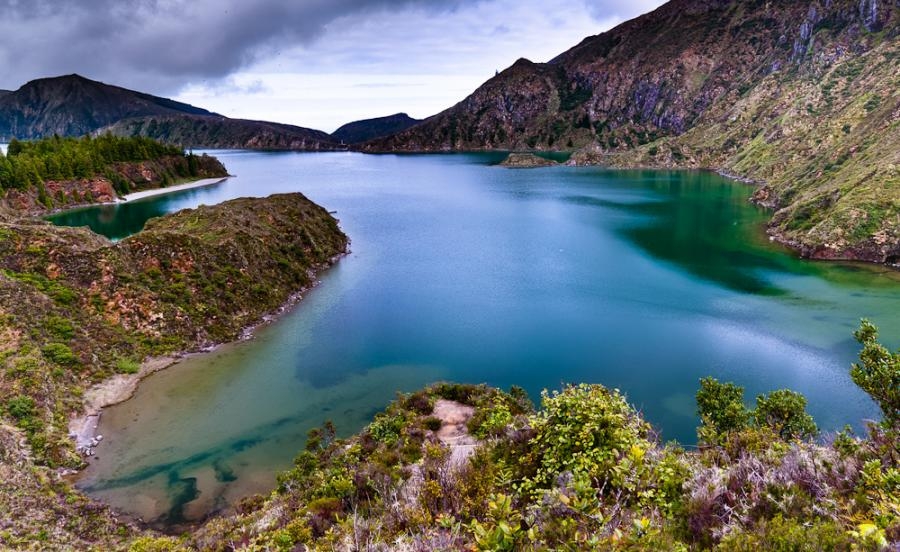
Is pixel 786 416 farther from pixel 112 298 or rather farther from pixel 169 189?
pixel 169 189

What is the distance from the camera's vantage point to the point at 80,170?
468 feet

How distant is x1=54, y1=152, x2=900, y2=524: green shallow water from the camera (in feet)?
117

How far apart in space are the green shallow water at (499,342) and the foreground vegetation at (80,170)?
94265mm

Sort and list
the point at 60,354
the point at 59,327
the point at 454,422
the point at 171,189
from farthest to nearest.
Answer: the point at 171,189 < the point at 59,327 < the point at 60,354 < the point at 454,422

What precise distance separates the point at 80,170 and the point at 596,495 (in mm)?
171265

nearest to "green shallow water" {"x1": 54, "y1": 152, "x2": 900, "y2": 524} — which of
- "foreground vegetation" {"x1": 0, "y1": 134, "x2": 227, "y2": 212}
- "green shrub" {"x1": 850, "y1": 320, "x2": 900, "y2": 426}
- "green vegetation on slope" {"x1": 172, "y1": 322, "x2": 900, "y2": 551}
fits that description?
"green vegetation on slope" {"x1": 172, "y1": 322, "x2": 900, "y2": 551}

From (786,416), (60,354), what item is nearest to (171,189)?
(60,354)

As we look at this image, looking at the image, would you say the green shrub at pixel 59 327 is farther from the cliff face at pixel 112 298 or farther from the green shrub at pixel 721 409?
the green shrub at pixel 721 409

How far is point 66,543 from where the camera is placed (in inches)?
977

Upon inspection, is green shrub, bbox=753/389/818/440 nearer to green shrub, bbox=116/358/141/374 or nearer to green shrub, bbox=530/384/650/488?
green shrub, bbox=530/384/650/488

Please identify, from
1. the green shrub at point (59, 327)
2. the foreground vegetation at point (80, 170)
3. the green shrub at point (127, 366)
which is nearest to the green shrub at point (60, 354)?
the green shrub at point (59, 327)

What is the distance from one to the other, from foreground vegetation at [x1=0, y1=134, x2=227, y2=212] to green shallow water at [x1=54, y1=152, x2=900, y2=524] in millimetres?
94265

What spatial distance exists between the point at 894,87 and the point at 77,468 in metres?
166

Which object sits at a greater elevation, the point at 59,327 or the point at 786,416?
the point at 59,327
